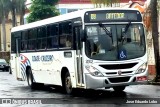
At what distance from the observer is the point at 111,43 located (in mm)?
15711

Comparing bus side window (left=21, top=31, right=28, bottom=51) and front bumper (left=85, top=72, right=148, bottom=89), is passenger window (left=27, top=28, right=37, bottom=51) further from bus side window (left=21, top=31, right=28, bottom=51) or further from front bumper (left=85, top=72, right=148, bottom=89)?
front bumper (left=85, top=72, right=148, bottom=89)

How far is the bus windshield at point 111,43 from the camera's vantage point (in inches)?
614

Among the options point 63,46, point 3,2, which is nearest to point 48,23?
point 63,46

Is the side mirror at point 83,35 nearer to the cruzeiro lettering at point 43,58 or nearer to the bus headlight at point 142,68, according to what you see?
the bus headlight at point 142,68

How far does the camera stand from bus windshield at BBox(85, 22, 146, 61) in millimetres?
15602

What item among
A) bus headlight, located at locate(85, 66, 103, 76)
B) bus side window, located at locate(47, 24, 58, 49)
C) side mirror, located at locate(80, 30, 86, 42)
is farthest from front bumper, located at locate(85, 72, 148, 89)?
bus side window, located at locate(47, 24, 58, 49)

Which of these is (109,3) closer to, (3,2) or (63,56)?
(63,56)

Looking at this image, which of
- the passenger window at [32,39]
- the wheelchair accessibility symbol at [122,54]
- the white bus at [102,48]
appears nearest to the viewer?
the white bus at [102,48]

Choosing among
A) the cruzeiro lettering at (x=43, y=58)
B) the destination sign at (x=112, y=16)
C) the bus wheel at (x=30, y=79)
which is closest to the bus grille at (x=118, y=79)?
the destination sign at (x=112, y=16)

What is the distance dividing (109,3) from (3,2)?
26043 mm

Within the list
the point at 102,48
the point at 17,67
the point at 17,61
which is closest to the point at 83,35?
the point at 102,48

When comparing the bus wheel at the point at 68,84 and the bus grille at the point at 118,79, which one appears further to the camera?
the bus wheel at the point at 68,84

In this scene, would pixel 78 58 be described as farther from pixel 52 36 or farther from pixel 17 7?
pixel 17 7

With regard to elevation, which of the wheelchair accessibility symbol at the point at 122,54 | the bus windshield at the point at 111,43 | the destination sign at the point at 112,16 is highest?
the destination sign at the point at 112,16
